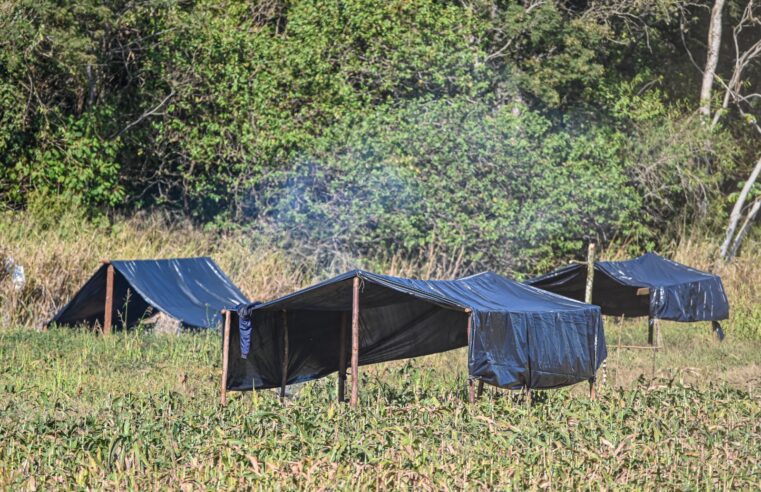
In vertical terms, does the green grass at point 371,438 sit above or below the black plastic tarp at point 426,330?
below

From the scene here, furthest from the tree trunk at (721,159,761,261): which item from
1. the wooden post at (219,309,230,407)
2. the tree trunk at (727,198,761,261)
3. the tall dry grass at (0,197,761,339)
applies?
the wooden post at (219,309,230,407)

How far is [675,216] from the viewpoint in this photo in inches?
1069

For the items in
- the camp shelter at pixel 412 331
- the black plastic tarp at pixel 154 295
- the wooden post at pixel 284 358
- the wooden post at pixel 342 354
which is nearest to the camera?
the camp shelter at pixel 412 331

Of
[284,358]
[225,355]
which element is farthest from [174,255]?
[225,355]

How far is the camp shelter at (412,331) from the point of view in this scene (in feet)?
38.8

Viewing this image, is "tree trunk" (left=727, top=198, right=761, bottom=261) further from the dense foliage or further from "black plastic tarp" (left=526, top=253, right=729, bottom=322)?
"black plastic tarp" (left=526, top=253, right=729, bottom=322)

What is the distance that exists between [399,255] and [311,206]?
6.43 feet

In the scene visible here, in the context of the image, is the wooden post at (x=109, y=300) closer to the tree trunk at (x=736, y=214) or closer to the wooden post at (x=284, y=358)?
the wooden post at (x=284, y=358)

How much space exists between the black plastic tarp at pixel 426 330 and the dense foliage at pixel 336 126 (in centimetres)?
950

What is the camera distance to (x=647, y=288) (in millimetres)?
17562

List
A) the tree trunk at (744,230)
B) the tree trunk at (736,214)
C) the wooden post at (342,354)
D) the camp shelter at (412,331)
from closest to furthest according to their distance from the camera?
1. the camp shelter at (412,331)
2. the wooden post at (342,354)
3. the tree trunk at (736,214)
4. the tree trunk at (744,230)

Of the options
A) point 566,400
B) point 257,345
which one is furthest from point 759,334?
point 257,345

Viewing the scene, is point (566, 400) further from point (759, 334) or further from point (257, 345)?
point (759, 334)

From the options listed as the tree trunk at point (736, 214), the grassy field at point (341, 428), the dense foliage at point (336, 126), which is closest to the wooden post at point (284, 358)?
the grassy field at point (341, 428)
